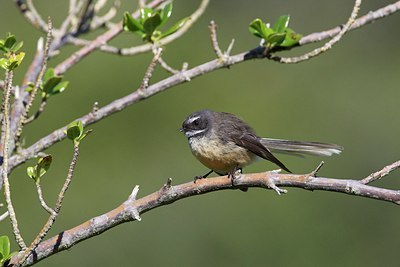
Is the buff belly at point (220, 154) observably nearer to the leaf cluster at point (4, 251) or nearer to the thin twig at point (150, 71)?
the thin twig at point (150, 71)

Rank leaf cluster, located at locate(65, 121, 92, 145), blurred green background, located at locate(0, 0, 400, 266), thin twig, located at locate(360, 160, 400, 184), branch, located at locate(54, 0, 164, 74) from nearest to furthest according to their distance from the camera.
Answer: thin twig, located at locate(360, 160, 400, 184), leaf cluster, located at locate(65, 121, 92, 145), branch, located at locate(54, 0, 164, 74), blurred green background, located at locate(0, 0, 400, 266)

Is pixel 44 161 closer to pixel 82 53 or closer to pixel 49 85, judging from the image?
pixel 49 85

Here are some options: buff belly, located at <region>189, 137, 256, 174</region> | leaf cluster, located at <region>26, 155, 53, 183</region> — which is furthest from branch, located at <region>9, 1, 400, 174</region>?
buff belly, located at <region>189, 137, 256, 174</region>

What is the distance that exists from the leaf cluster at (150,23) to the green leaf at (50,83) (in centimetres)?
44

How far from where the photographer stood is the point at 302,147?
4.59m

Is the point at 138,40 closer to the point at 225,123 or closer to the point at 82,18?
the point at 225,123

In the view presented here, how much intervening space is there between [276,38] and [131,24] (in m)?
0.71

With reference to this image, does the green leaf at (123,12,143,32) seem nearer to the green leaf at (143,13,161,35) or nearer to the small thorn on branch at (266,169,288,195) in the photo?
the green leaf at (143,13,161,35)

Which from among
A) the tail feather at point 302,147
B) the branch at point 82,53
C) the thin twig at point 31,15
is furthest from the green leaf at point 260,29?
the thin twig at point 31,15

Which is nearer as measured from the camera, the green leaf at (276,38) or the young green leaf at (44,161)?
the young green leaf at (44,161)

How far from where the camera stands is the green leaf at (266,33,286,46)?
11.7 ft

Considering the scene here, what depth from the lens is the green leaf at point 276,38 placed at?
3.58 m

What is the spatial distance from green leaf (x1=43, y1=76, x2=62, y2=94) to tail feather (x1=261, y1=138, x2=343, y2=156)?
163 centimetres

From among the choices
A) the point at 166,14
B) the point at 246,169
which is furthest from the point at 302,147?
the point at 246,169
